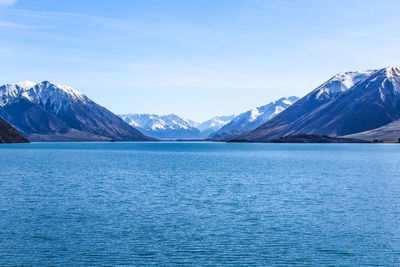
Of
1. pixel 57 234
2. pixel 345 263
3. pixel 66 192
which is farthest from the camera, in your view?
pixel 66 192

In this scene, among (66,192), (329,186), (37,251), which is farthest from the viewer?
(329,186)

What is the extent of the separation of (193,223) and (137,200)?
16.9 meters

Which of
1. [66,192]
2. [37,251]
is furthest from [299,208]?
[66,192]

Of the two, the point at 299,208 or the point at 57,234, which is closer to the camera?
the point at 57,234

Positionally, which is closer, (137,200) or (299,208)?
(299,208)

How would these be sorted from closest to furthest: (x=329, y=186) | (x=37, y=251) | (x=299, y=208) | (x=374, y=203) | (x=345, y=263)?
(x=345, y=263), (x=37, y=251), (x=299, y=208), (x=374, y=203), (x=329, y=186)

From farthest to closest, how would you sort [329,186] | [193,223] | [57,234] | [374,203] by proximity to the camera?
[329,186]
[374,203]
[193,223]
[57,234]

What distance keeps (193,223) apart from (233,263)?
1295 centimetres

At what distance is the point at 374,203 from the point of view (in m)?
55.9

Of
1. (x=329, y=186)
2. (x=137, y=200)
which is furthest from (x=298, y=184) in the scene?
(x=137, y=200)

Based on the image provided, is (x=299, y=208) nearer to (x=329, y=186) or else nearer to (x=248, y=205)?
(x=248, y=205)

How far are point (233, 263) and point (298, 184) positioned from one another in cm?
5031

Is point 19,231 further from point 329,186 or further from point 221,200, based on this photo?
point 329,186

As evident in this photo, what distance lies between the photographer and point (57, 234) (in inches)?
1508
